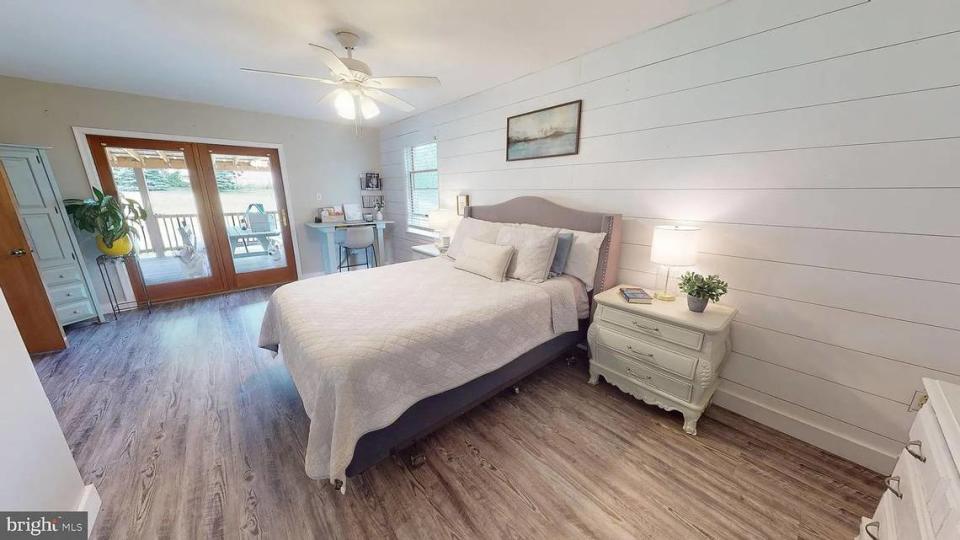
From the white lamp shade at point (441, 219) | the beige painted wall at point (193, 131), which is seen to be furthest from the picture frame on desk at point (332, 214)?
the white lamp shade at point (441, 219)

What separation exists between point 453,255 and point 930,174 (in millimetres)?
2893

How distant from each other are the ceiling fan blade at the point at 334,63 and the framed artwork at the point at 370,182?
128 inches

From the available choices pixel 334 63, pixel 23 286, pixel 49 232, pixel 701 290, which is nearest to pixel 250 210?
pixel 49 232

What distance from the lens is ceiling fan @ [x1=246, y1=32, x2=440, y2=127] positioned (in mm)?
1960

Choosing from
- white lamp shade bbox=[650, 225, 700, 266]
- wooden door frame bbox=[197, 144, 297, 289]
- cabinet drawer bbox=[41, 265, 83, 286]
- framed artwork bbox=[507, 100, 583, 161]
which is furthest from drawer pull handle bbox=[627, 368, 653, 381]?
cabinet drawer bbox=[41, 265, 83, 286]

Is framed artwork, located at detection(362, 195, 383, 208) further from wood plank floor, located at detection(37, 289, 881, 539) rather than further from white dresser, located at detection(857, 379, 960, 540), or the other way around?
white dresser, located at detection(857, 379, 960, 540)

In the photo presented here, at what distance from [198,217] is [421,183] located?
9.54 feet

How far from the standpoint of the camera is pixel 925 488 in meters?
0.82

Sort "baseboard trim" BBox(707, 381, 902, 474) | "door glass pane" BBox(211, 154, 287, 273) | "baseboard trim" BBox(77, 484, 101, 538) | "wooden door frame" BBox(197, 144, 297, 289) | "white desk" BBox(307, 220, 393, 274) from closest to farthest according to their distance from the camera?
"baseboard trim" BBox(77, 484, 101, 538), "baseboard trim" BBox(707, 381, 902, 474), "wooden door frame" BBox(197, 144, 297, 289), "door glass pane" BBox(211, 154, 287, 273), "white desk" BBox(307, 220, 393, 274)

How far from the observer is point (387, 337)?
1.46 m

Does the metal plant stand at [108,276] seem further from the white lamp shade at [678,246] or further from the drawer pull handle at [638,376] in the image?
the white lamp shade at [678,246]

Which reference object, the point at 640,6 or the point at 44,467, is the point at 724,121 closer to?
the point at 640,6

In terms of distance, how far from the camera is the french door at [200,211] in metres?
3.57

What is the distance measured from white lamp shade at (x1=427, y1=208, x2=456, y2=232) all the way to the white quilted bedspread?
54.1 inches
